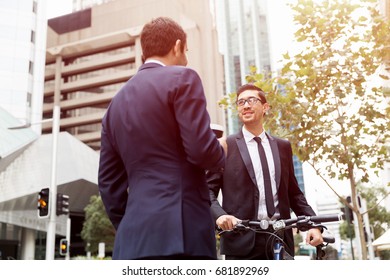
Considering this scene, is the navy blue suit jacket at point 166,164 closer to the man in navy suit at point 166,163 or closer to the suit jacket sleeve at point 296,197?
the man in navy suit at point 166,163

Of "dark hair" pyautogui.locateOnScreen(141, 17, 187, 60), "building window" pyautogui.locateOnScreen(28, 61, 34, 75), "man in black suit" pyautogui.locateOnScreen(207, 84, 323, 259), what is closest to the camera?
A: "dark hair" pyautogui.locateOnScreen(141, 17, 187, 60)

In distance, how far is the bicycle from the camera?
224 centimetres

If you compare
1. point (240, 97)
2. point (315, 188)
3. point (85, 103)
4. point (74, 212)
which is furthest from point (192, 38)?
point (240, 97)

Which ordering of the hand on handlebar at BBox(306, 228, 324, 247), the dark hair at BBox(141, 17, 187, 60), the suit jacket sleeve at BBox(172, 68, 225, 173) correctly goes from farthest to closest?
1. the hand on handlebar at BBox(306, 228, 324, 247)
2. the dark hair at BBox(141, 17, 187, 60)
3. the suit jacket sleeve at BBox(172, 68, 225, 173)

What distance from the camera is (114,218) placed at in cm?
207

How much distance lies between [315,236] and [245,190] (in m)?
0.49

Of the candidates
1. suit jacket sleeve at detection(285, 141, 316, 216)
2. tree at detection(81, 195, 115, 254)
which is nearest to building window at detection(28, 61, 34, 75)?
suit jacket sleeve at detection(285, 141, 316, 216)

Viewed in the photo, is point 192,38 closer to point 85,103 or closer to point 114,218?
point 85,103

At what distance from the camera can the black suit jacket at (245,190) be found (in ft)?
8.46

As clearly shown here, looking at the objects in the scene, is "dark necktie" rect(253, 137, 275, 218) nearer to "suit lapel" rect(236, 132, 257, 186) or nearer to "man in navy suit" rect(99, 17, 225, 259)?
"suit lapel" rect(236, 132, 257, 186)

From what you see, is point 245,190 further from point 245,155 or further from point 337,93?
point 337,93

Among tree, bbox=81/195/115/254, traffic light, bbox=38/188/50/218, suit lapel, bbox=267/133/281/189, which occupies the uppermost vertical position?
tree, bbox=81/195/115/254

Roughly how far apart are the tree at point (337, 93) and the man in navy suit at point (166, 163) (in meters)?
4.70

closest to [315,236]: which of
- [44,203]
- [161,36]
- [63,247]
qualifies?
[161,36]
